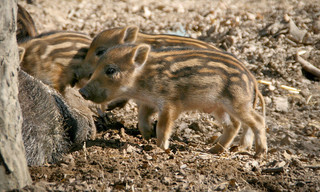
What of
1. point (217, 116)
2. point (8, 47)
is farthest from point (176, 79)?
point (8, 47)

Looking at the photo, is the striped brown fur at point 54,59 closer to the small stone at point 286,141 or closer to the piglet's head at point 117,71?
the piglet's head at point 117,71

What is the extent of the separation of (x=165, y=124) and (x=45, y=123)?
116 cm

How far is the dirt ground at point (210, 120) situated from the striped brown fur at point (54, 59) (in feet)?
1.96

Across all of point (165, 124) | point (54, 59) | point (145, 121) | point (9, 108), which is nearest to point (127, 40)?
point (54, 59)

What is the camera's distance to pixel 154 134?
15.5ft

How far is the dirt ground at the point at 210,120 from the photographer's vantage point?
3205 mm

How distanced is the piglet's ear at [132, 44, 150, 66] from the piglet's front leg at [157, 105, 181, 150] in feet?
1.69

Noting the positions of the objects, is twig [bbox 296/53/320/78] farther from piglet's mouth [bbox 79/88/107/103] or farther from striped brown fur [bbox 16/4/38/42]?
striped brown fur [bbox 16/4/38/42]

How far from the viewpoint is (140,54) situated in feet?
14.1

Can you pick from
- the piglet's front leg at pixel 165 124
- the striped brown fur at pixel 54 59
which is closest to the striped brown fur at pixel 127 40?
the striped brown fur at pixel 54 59

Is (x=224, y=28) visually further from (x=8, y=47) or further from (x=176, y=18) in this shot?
(x=8, y=47)

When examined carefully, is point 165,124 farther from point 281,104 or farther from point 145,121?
point 281,104

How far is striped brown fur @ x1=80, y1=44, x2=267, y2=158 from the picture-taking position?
4.06 metres

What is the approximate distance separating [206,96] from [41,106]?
4.98 feet
